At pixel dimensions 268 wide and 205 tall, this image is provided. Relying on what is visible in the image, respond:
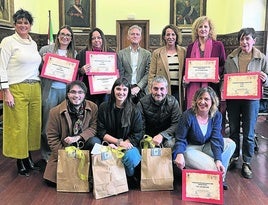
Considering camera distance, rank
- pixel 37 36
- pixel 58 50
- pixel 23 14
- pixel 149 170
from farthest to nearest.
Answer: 1. pixel 37 36
2. pixel 58 50
3. pixel 23 14
4. pixel 149 170

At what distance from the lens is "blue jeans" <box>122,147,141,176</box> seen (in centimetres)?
267

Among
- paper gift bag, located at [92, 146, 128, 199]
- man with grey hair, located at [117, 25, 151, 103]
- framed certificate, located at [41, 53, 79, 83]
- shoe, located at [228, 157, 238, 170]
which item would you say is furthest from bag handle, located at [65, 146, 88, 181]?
shoe, located at [228, 157, 238, 170]

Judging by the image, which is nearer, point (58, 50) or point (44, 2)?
point (58, 50)

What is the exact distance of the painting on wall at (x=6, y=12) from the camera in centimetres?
593

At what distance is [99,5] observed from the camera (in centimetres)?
848

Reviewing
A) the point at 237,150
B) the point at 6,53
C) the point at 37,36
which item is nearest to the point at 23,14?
the point at 6,53

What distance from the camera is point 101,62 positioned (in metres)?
3.30

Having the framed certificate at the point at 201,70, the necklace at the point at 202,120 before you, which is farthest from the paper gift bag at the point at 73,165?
the framed certificate at the point at 201,70

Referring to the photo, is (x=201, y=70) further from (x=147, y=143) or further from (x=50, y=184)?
(x=50, y=184)

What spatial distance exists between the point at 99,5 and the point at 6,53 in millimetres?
6026

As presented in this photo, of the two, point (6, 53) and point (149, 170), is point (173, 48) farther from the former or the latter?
point (6, 53)

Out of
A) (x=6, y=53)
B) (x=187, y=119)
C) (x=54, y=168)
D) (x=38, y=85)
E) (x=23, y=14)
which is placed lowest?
(x=54, y=168)

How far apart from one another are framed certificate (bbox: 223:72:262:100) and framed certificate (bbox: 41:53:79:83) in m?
1.52

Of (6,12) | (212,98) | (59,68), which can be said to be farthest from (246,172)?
(6,12)
